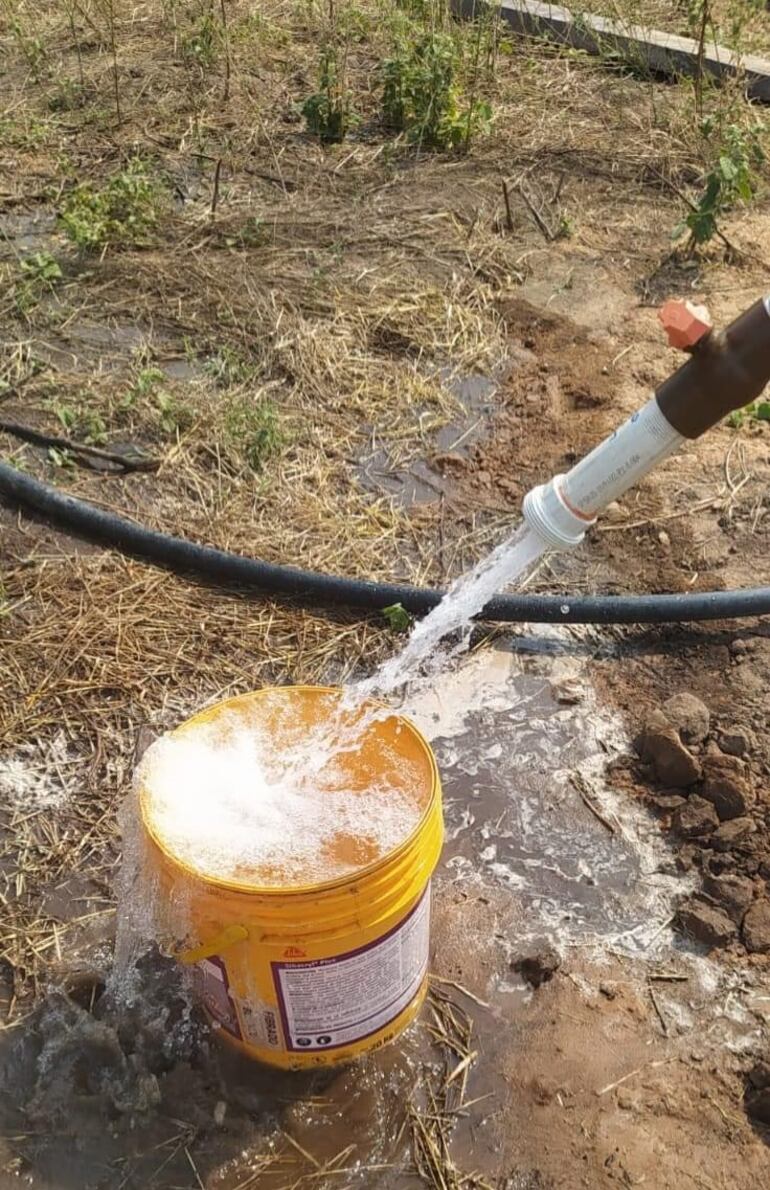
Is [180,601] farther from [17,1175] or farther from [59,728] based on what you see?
[17,1175]

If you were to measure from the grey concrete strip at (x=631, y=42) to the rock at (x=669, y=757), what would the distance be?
426cm

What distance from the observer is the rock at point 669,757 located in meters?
2.39

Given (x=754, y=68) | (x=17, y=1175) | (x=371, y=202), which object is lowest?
(x=17, y=1175)

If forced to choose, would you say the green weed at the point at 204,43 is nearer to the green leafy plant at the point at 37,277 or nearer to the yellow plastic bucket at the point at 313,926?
the green leafy plant at the point at 37,277

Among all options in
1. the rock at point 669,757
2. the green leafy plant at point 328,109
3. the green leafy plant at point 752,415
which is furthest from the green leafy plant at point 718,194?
the rock at point 669,757

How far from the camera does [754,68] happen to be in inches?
215

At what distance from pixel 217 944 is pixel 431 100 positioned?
4.44 meters

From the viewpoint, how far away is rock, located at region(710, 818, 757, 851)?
229 centimetres

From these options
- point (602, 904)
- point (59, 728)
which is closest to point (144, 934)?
point (59, 728)

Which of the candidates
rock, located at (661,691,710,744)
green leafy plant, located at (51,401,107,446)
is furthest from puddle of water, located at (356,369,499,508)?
rock, located at (661,691,710,744)

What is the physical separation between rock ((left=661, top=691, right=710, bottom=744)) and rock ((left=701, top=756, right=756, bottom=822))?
125mm

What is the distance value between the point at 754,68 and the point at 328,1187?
18.2 feet

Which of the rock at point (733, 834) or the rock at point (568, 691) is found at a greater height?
the rock at point (733, 834)

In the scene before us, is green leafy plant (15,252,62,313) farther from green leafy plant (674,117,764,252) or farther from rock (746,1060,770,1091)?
A: rock (746,1060,770,1091)
